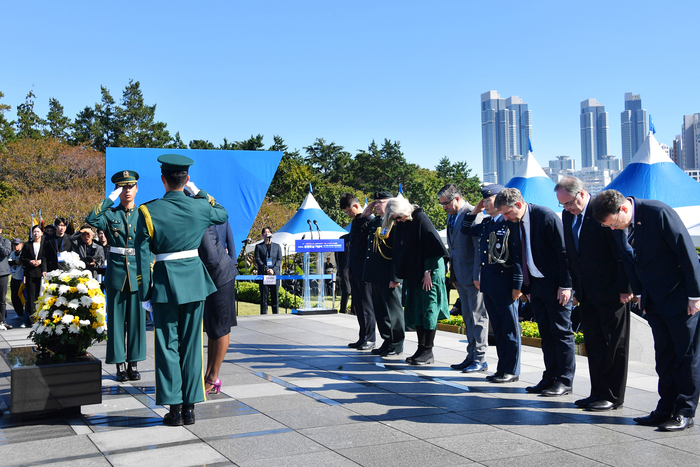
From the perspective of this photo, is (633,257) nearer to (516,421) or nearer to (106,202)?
(516,421)

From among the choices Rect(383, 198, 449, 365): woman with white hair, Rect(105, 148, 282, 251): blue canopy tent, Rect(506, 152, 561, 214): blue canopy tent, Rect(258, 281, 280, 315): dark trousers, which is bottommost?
Rect(258, 281, 280, 315): dark trousers

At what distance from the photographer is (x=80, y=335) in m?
5.16

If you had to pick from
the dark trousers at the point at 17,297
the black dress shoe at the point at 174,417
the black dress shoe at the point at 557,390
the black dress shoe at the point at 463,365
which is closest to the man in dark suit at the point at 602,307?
the black dress shoe at the point at 557,390

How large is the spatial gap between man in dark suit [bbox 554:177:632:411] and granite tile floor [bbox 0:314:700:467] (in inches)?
8.4

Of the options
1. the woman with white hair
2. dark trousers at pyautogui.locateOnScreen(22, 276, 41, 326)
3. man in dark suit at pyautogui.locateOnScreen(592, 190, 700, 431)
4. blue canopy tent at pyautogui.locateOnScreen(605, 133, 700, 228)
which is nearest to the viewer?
man in dark suit at pyautogui.locateOnScreen(592, 190, 700, 431)

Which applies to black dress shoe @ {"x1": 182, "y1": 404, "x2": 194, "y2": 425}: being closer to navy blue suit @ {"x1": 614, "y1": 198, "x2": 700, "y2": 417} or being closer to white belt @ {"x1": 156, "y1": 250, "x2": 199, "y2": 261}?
white belt @ {"x1": 156, "y1": 250, "x2": 199, "y2": 261}

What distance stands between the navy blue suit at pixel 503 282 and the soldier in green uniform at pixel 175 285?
2.67 meters

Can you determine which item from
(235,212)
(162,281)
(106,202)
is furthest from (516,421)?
(235,212)

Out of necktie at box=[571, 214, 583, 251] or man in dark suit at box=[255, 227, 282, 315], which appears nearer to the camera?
necktie at box=[571, 214, 583, 251]

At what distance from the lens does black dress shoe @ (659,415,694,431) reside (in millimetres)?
4348

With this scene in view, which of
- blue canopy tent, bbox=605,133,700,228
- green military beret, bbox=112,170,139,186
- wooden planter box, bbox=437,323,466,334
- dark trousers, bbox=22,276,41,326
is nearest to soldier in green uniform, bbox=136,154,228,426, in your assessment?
green military beret, bbox=112,170,139,186

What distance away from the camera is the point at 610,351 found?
16.3 ft

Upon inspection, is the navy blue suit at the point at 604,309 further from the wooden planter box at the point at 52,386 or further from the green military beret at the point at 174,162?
the wooden planter box at the point at 52,386

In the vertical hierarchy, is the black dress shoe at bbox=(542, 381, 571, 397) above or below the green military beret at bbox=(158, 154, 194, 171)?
below
